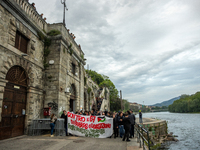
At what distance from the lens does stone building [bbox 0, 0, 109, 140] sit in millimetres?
7773

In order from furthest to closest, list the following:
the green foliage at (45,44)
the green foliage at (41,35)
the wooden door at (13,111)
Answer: the green foliage at (45,44)
the green foliage at (41,35)
the wooden door at (13,111)

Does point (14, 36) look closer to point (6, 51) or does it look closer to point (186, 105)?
point (6, 51)

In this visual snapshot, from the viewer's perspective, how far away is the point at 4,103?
7660 millimetres

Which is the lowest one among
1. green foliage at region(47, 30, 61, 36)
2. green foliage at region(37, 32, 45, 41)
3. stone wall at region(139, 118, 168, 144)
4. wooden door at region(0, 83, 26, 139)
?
stone wall at region(139, 118, 168, 144)

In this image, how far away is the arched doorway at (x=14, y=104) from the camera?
7734 millimetres

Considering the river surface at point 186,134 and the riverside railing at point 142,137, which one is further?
the river surface at point 186,134

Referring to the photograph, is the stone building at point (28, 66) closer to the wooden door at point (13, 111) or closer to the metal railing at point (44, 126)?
the wooden door at point (13, 111)

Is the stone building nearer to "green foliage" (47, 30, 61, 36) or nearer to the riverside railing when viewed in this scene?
"green foliage" (47, 30, 61, 36)

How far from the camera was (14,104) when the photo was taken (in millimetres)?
8508

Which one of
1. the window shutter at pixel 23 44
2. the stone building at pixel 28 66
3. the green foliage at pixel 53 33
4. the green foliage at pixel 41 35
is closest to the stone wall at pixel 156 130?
the stone building at pixel 28 66

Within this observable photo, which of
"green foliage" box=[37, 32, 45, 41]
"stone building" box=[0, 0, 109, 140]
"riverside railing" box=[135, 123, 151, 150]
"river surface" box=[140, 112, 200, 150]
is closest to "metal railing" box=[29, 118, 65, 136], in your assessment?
"stone building" box=[0, 0, 109, 140]

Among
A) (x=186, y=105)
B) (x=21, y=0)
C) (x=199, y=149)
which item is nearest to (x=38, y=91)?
(x=21, y=0)

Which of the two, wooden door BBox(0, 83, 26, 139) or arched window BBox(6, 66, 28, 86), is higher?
arched window BBox(6, 66, 28, 86)

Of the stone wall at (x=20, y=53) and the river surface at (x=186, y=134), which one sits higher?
the stone wall at (x=20, y=53)
